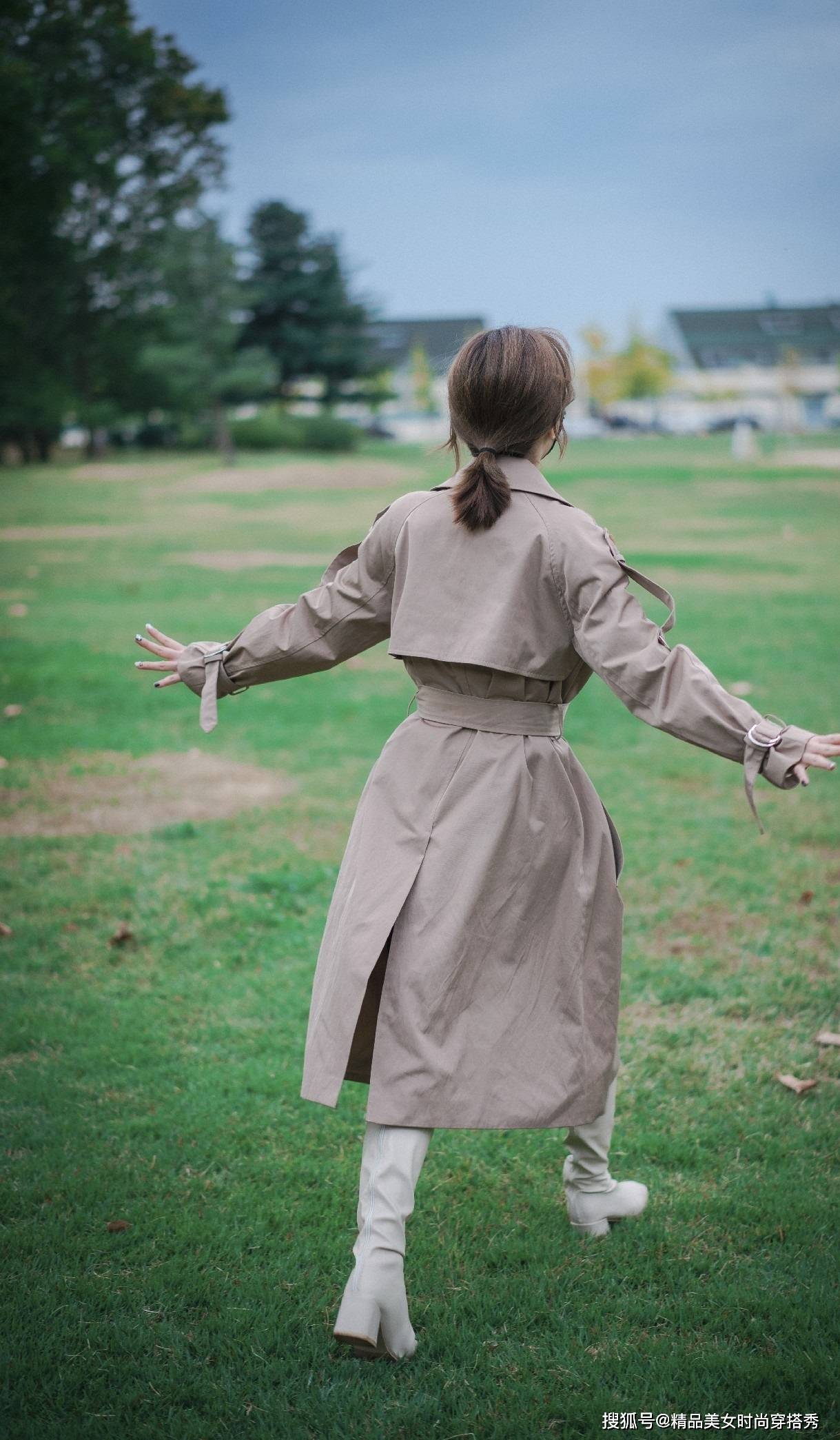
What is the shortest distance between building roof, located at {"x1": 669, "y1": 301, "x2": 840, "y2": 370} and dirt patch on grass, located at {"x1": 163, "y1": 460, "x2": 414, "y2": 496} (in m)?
53.7

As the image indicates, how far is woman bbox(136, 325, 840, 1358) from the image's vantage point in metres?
2.58

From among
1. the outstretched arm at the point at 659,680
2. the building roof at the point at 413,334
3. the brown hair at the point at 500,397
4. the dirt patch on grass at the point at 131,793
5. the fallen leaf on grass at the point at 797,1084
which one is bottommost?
the dirt patch on grass at the point at 131,793

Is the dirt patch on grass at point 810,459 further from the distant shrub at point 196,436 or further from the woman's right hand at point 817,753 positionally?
the woman's right hand at point 817,753

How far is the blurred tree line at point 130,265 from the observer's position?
2214 cm

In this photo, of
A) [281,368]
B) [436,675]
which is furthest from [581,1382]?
[281,368]

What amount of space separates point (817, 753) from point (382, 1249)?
1.29 m

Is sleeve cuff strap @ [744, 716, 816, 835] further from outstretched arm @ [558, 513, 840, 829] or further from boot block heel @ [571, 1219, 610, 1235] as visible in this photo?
boot block heel @ [571, 1219, 610, 1235]

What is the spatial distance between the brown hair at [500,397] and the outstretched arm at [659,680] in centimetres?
22

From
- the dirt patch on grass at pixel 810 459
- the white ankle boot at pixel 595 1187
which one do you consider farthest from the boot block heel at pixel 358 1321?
the dirt patch on grass at pixel 810 459

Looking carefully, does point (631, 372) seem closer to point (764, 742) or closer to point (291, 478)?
point (291, 478)

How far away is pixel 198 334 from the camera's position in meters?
40.0

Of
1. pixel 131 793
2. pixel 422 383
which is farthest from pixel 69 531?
pixel 422 383

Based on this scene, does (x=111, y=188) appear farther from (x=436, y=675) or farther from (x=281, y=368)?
(x=436, y=675)

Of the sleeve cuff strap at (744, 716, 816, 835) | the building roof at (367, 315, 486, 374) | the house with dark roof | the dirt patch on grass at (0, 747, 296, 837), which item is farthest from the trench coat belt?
the building roof at (367, 315, 486, 374)
